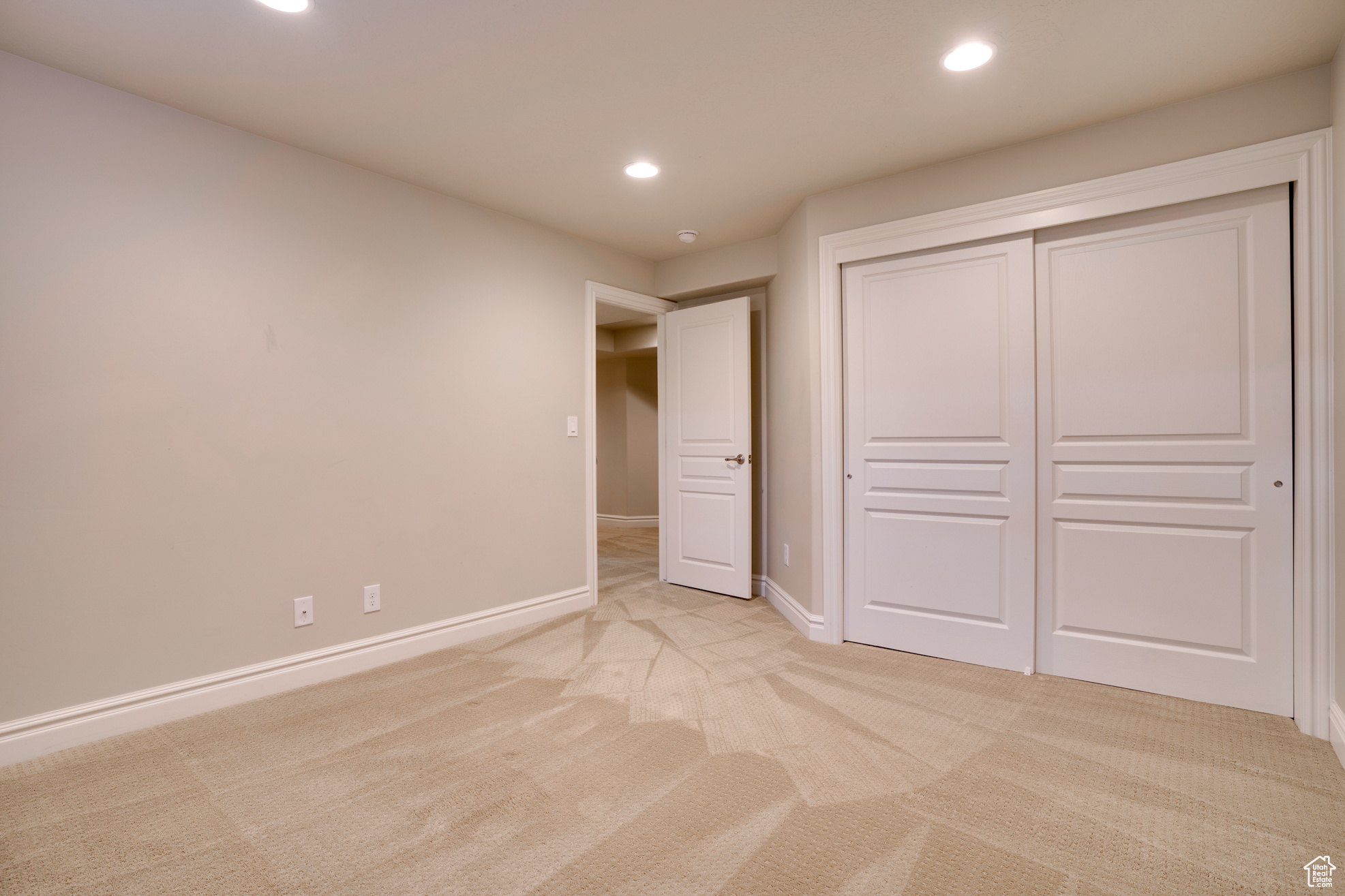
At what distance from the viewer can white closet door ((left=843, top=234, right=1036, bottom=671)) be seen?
279cm

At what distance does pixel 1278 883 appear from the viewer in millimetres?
1433

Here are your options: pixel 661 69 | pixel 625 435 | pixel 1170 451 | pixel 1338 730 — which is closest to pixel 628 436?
pixel 625 435

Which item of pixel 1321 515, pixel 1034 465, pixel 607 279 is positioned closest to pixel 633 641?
pixel 1034 465

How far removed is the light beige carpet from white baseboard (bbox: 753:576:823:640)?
0.54 meters

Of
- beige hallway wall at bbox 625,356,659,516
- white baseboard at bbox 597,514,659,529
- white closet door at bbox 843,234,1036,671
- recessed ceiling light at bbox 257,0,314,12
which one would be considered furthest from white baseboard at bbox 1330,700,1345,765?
beige hallway wall at bbox 625,356,659,516

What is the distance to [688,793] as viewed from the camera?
5.98 feet

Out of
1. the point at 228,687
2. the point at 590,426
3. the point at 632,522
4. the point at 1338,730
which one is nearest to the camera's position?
the point at 1338,730

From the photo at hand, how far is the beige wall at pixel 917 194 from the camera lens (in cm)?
231

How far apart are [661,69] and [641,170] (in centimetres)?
82

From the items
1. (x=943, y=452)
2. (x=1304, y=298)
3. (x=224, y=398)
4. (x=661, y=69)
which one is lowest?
(x=943, y=452)

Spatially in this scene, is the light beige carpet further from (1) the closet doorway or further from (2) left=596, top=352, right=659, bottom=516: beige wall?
(2) left=596, top=352, right=659, bottom=516: beige wall

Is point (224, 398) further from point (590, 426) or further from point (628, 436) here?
point (628, 436)

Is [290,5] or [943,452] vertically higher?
[290,5]

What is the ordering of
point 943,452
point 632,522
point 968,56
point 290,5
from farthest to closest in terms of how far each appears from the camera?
point 632,522
point 943,452
point 968,56
point 290,5
